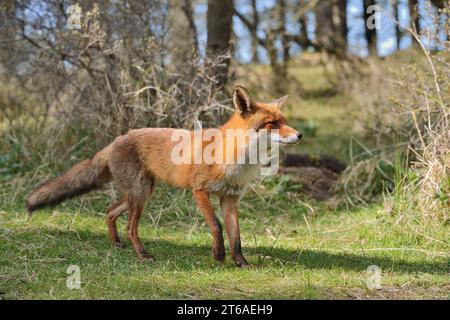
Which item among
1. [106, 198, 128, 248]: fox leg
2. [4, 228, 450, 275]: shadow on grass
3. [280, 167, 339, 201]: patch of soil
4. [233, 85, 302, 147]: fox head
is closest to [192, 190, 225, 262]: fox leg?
[4, 228, 450, 275]: shadow on grass

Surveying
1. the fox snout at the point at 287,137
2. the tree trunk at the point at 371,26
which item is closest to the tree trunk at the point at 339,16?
the tree trunk at the point at 371,26

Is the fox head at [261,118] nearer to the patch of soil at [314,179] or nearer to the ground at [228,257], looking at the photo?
the ground at [228,257]

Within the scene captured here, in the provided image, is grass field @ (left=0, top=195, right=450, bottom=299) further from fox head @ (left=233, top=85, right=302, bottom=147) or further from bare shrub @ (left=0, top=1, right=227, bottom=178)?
bare shrub @ (left=0, top=1, right=227, bottom=178)

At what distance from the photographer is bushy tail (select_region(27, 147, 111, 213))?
22.3 ft

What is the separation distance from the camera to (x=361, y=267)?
20.4 feet

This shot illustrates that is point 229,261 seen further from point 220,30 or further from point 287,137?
point 220,30

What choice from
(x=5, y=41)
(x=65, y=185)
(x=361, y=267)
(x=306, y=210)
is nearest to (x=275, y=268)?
(x=361, y=267)

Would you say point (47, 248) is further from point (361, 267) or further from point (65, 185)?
point (361, 267)

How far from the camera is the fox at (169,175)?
6172 millimetres

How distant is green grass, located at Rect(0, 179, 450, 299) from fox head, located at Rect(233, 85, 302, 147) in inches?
47.8

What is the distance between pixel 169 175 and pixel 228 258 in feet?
3.35

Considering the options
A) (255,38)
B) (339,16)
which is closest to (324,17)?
(339,16)

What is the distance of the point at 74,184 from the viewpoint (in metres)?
6.93

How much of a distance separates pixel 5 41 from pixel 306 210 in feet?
16.6
